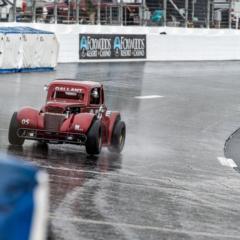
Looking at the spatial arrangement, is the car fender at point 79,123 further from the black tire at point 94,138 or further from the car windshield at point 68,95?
the car windshield at point 68,95

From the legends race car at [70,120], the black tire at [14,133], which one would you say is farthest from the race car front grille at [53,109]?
the black tire at [14,133]

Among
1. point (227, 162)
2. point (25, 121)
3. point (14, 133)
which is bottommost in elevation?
point (227, 162)

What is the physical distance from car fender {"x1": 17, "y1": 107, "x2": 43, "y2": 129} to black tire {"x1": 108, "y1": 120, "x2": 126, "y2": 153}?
1.39 meters

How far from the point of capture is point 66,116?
1152cm

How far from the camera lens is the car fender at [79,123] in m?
11.3

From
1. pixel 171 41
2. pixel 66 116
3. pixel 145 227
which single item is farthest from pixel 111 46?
pixel 145 227

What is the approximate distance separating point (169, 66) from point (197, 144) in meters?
22.6

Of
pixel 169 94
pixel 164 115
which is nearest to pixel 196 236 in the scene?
pixel 164 115

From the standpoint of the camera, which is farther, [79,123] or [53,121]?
[53,121]

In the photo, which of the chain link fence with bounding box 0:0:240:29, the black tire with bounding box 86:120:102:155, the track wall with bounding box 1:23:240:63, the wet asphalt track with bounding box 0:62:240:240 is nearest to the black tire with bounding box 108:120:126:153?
the wet asphalt track with bounding box 0:62:240:240

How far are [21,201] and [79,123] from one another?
9251mm

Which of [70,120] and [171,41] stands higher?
[171,41]

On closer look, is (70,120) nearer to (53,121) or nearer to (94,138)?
(53,121)

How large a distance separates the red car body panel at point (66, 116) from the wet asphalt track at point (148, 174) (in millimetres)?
347
